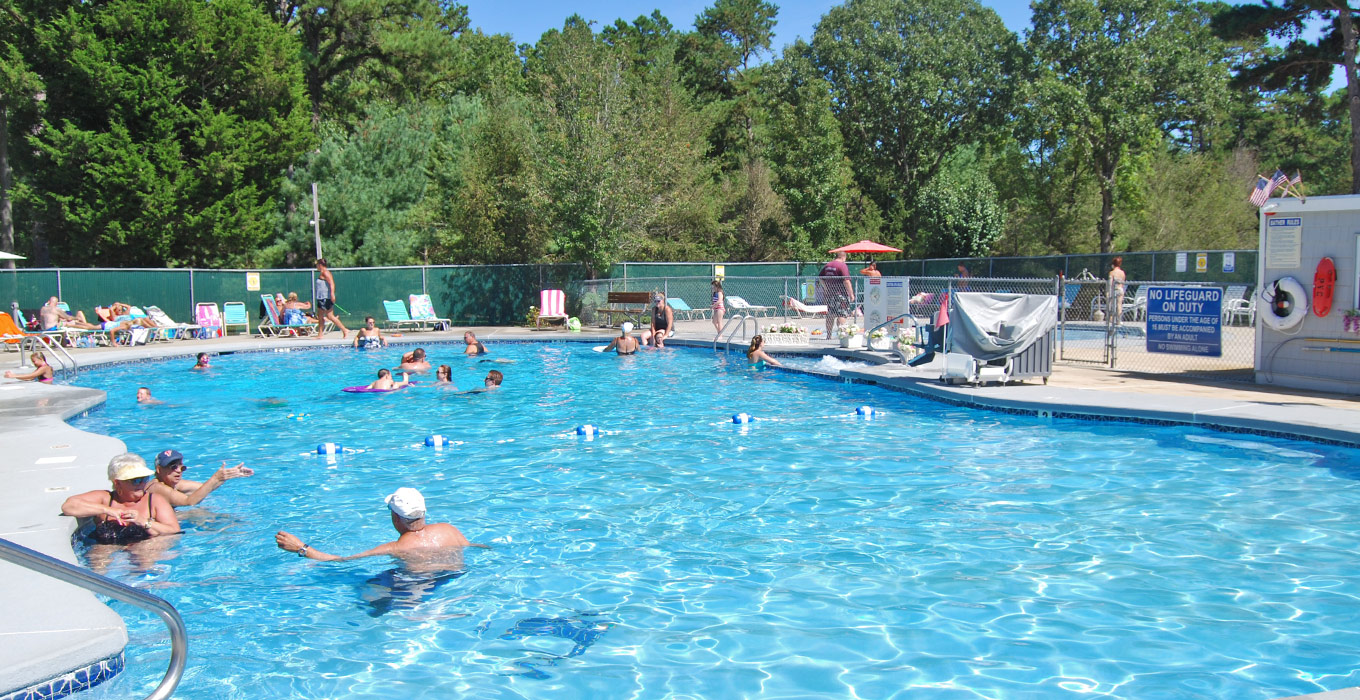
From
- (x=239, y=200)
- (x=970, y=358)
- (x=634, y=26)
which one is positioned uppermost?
(x=634, y=26)

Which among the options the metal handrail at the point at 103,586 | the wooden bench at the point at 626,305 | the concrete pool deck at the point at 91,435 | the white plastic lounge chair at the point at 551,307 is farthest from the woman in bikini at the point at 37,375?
the metal handrail at the point at 103,586

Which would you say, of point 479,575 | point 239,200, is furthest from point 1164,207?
point 479,575

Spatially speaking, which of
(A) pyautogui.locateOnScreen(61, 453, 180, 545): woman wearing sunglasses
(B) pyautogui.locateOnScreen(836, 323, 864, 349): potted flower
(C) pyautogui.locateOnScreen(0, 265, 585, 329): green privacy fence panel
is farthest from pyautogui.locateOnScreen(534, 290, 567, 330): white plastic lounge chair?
(A) pyautogui.locateOnScreen(61, 453, 180, 545): woman wearing sunglasses

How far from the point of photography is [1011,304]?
13039 millimetres

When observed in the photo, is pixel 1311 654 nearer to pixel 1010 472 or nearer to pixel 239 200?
pixel 1010 472

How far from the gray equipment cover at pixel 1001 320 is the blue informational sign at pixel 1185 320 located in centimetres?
231

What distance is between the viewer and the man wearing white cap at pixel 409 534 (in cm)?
631

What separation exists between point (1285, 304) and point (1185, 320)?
1678mm

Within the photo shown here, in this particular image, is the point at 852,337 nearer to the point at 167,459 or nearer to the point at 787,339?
the point at 787,339

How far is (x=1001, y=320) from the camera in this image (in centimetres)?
1301

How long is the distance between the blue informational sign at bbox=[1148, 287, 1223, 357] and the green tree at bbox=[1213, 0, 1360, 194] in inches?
629

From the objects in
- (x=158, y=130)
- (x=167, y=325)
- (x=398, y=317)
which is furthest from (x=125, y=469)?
(x=158, y=130)

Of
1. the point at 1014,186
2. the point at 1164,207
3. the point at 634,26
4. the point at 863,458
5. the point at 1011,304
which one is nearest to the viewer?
the point at 863,458

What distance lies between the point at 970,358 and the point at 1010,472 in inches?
163
